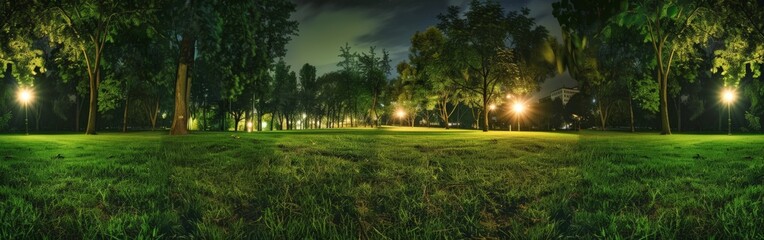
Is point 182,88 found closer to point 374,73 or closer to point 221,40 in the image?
point 221,40

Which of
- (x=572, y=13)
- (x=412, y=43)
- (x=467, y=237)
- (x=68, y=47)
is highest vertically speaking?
(x=412, y=43)

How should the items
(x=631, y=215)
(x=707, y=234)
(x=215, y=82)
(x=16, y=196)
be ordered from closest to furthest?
(x=707, y=234), (x=631, y=215), (x=16, y=196), (x=215, y=82)

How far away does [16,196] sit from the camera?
21.1 ft

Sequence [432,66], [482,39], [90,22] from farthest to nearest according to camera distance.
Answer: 1. [432,66]
2. [482,39]
3. [90,22]

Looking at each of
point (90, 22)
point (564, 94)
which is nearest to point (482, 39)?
point (90, 22)

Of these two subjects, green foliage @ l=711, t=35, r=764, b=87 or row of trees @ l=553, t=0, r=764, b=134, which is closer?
row of trees @ l=553, t=0, r=764, b=134

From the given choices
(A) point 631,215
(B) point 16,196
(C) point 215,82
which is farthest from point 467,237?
(C) point 215,82

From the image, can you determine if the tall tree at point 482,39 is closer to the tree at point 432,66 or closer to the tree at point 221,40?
the tree at point 432,66

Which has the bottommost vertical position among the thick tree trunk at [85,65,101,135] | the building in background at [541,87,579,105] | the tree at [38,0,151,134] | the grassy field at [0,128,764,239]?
the grassy field at [0,128,764,239]

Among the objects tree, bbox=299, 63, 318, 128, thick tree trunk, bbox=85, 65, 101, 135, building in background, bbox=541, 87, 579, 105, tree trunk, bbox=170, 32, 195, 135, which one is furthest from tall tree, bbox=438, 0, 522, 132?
building in background, bbox=541, 87, 579, 105

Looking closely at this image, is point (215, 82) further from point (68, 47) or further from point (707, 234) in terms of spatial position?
point (707, 234)

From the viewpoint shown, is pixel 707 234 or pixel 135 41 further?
pixel 135 41

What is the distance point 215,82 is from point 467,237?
78.7 feet

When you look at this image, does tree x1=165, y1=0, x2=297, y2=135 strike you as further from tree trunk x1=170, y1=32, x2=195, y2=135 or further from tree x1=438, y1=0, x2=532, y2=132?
tree x1=438, y1=0, x2=532, y2=132
